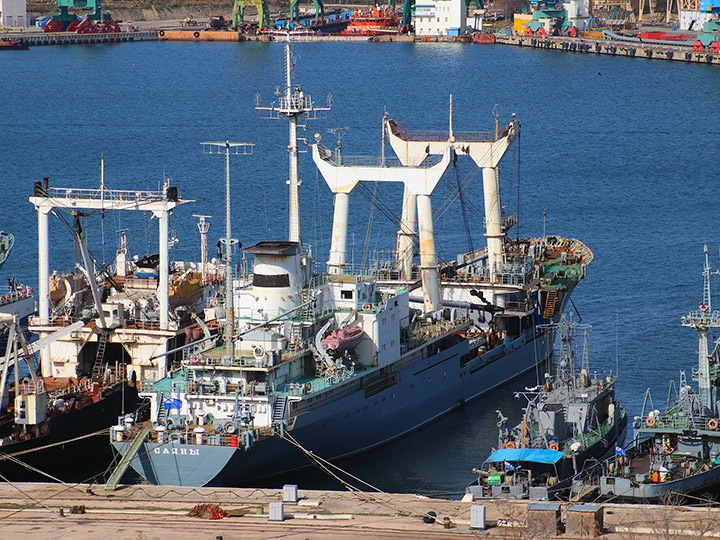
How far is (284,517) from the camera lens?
118 ft

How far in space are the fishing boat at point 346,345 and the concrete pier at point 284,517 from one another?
259 centimetres

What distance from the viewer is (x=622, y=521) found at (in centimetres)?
3509

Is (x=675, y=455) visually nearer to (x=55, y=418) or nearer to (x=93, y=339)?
(x=55, y=418)

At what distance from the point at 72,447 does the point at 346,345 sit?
10.1 meters

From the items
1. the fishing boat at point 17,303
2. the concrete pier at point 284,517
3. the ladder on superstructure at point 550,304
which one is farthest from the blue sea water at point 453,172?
the fishing boat at point 17,303

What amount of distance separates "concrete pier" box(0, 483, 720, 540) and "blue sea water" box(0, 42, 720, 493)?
9073 millimetres

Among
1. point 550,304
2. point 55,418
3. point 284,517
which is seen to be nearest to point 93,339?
point 55,418

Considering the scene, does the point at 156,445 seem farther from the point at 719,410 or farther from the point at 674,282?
the point at 674,282

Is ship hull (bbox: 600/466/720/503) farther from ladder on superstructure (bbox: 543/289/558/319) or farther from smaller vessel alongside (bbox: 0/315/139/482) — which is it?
ladder on superstructure (bbox: 543/289/558/319)

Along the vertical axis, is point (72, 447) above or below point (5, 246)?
below

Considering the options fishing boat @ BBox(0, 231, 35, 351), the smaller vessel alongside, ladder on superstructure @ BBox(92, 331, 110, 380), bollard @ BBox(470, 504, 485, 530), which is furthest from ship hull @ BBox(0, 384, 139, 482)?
bollard @ BBox(470, 504, 485, 530)

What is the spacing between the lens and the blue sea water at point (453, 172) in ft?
201

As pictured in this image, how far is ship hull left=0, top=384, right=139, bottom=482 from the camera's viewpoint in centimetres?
4531

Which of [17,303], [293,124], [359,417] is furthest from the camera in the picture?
[17,303]
